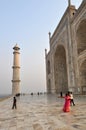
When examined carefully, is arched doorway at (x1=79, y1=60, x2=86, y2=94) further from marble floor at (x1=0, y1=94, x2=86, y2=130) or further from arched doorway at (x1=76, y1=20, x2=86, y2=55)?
marble floor at (x1=0, y1=94, x2=86, y2=130)

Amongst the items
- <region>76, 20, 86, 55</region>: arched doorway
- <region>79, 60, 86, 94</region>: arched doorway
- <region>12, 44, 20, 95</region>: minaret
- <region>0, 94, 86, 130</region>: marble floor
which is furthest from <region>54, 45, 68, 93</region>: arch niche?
<region>0, 94, 86, 130</region>: marble floor

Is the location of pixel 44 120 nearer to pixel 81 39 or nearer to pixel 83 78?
pixel 83 78

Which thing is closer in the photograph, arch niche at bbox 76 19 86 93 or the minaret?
arch niche at bbox 76 19 86 93

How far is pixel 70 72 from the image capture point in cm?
2170

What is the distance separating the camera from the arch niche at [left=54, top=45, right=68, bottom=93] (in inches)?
1240

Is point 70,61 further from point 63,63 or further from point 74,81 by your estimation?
point 63,63

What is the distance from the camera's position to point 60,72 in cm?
3231

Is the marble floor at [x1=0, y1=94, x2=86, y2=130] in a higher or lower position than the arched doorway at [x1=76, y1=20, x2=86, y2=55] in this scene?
lower

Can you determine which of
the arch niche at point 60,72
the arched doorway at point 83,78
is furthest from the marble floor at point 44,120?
the arch niche at point 60,72

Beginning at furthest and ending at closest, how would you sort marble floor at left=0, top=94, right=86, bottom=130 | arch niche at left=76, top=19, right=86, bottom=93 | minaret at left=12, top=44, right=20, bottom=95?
minaret at left=12, top=44, right=20, bottom=95 → arch niche at left=76, top=19, right=86, bottom=93 → marble floor at left=0, top=94, right=86, bottom=130

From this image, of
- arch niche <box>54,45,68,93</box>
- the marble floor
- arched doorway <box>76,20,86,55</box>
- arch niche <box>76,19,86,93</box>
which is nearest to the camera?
the marble floor

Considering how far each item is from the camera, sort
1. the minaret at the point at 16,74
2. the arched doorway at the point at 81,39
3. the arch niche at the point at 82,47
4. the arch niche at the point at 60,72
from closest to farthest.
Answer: the arch niche at the point at 82,47 < the arched doorway at the point at 81,39 < the arch niche at the point at 60,72 < the minaret at the point at 16,74

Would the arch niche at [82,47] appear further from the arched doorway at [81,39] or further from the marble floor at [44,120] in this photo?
the marble floor at [44,120]

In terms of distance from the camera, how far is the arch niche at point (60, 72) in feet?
103
